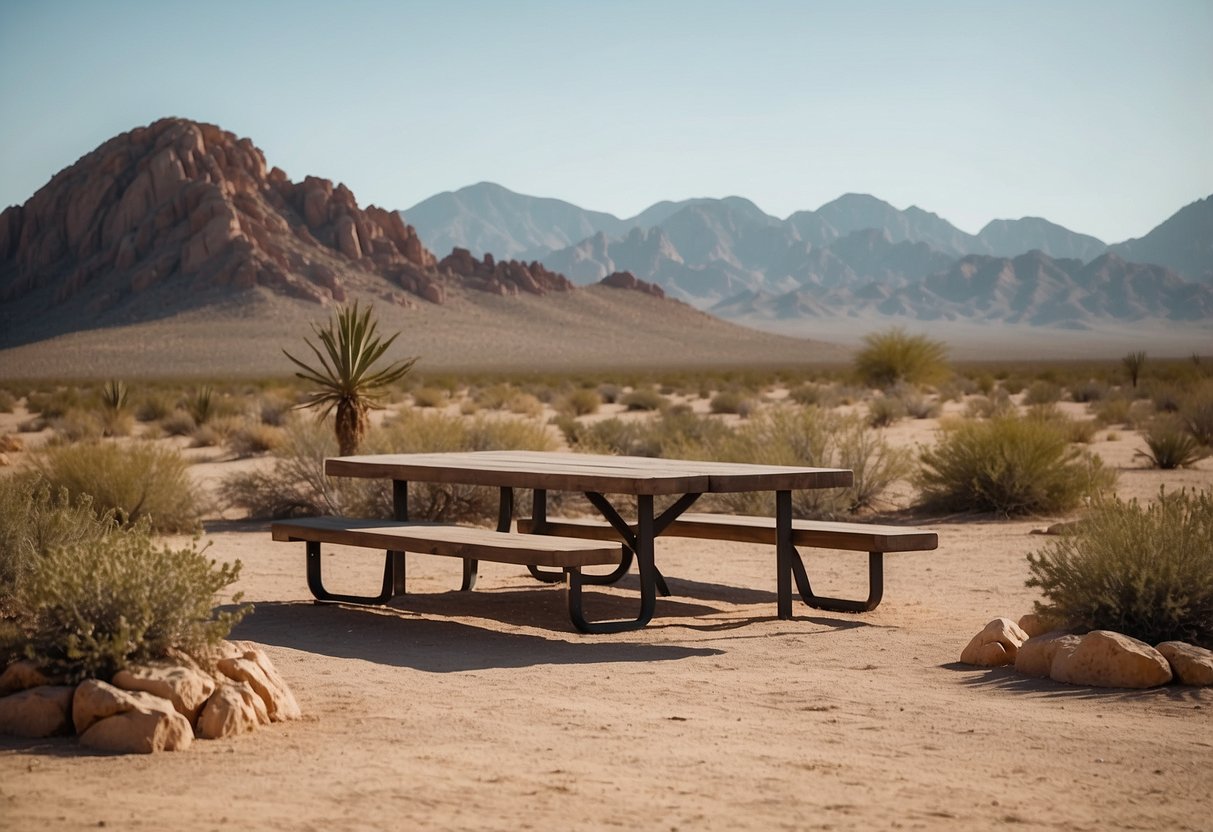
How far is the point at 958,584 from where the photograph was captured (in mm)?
11188

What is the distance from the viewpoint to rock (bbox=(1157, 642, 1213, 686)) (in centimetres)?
712

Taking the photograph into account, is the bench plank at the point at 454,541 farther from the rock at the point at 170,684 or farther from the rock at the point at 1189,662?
the rock at the point at 1189,662

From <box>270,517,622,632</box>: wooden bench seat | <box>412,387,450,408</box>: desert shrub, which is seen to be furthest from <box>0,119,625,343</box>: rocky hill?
<box>270,517,622,632</box>: wooden bench seat

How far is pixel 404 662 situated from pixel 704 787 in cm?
302

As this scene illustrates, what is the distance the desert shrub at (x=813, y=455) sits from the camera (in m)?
15.2

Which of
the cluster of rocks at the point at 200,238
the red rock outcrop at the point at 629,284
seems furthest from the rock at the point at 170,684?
the red rock outcrop at the point at 629,284

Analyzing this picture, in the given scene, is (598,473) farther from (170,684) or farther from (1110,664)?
(170,684)

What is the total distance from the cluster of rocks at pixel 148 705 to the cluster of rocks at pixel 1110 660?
12.1ft

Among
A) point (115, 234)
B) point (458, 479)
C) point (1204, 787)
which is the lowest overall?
point (1204, 787)

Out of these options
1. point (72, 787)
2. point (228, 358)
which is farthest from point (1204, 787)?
point (228, 358)

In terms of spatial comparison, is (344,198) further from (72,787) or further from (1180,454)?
(72,787)

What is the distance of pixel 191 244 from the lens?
10300cm

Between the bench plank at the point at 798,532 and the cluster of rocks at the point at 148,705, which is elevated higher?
the bench plank at the point at 798,532

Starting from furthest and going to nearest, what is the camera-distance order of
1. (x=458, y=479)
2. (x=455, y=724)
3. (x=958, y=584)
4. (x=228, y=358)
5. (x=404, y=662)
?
(x=228, y=358) < (x=958, y=584) < (x=458, y=479) < (x=404, y=662) < (x=455, y=724)
